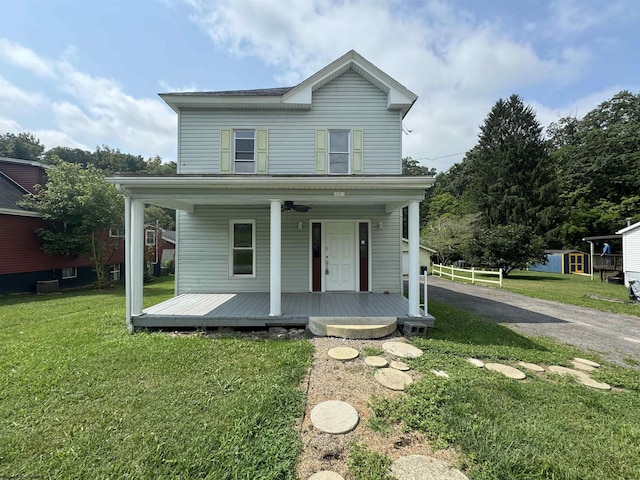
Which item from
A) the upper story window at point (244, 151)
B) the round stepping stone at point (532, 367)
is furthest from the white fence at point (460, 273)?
the upper story window at point (244, 151)

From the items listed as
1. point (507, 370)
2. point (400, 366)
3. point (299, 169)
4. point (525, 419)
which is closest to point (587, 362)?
point (507, 370)

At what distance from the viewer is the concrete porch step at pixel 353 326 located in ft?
16.5

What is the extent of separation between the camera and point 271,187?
5.47 metres

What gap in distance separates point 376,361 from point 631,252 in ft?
56.9

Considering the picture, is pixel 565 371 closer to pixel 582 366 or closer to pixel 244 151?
pixel 582 366

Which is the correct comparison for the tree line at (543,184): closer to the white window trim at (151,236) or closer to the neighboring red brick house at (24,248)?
the white window trim at (151,236)

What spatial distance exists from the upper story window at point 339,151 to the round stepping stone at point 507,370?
6.11 meters

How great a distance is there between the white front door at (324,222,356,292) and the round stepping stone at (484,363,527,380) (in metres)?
4.37

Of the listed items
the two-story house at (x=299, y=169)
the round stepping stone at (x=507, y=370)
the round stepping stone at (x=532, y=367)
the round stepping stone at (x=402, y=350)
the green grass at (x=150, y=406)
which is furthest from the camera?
the two-story house at (x=299, y=169)

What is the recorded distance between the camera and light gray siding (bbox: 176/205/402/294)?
26.5 feet

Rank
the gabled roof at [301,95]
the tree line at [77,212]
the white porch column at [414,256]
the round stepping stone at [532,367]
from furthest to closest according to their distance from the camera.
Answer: the tree line at [77,212] → the gabled roof at [301,95] → the white porch column at [414,256] → the round stepping stone at [532,367]

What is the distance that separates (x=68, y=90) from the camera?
38.2 feet

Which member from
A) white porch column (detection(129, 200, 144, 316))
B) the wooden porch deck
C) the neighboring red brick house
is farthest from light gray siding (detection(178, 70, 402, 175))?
the neighboring red brick house

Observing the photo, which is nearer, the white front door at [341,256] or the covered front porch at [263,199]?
the covered front porch at [263,199]
